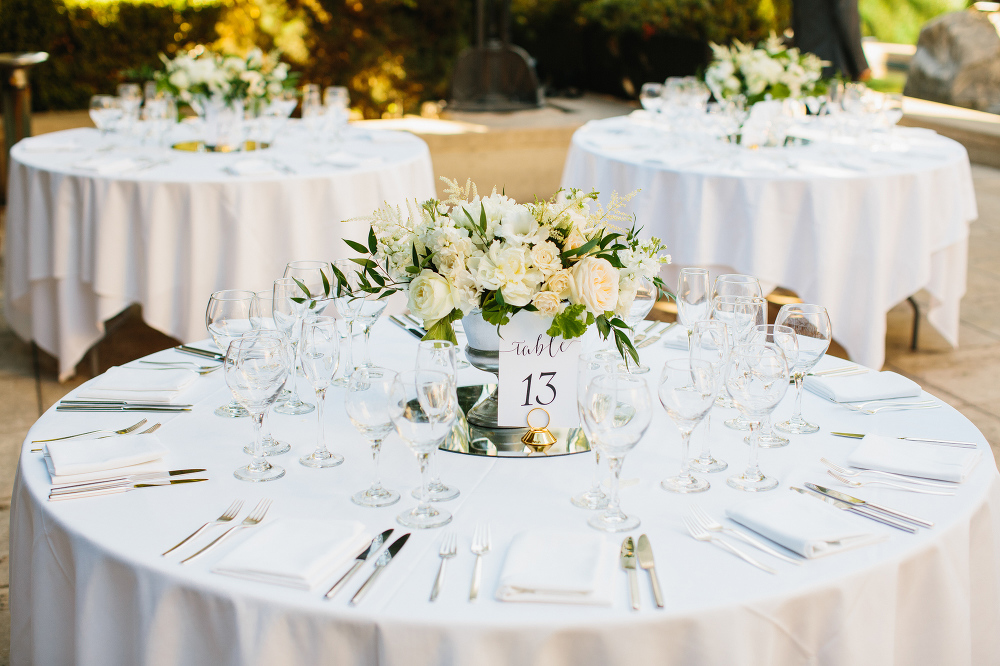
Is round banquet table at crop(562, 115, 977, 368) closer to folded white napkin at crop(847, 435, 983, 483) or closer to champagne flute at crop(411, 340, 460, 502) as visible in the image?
folded white napkin at crop(847, 435, 983, 483)

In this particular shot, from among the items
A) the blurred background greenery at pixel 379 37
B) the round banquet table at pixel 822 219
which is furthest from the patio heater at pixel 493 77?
the round banquet table at pixel 822 219

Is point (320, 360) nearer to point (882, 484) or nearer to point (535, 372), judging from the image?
point (535, 372)

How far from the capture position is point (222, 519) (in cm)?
143

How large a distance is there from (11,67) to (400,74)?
398 centimetres

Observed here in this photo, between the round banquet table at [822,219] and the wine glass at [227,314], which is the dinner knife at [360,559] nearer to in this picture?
the wine glass at [227,314]

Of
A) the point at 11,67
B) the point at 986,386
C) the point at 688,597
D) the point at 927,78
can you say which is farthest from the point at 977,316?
the point at 927,78

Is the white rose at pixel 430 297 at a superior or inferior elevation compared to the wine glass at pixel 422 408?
superior

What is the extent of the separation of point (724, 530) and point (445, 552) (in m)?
0.41

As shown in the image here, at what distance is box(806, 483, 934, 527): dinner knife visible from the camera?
4.70 feet

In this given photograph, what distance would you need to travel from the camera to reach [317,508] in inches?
58.2

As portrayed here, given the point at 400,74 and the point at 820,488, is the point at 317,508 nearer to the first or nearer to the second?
the point at 820,488

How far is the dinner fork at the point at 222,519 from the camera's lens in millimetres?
1362

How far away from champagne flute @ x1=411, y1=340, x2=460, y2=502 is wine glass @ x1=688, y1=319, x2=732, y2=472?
422mm

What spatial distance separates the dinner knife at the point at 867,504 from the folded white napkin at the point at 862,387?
0.39m
